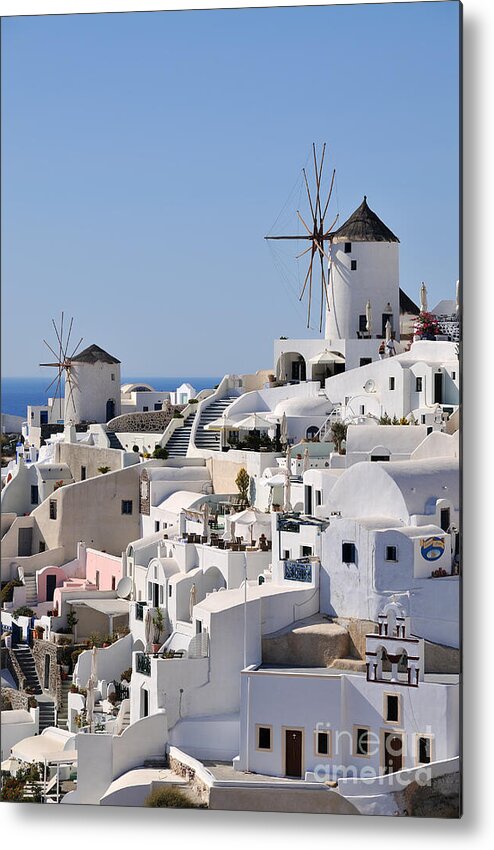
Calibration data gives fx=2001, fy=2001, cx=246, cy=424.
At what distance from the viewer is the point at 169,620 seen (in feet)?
48.9

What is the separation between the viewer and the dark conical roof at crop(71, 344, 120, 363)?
1748 cm

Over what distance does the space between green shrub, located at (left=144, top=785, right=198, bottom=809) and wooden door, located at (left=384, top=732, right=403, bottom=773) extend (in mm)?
1191

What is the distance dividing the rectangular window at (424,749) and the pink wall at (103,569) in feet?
17.5

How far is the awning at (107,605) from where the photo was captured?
16.2 m

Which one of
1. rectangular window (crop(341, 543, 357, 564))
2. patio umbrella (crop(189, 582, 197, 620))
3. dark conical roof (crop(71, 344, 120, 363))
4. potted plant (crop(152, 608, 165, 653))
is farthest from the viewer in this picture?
dark conical roof (crop(71, 344, 120, 363))

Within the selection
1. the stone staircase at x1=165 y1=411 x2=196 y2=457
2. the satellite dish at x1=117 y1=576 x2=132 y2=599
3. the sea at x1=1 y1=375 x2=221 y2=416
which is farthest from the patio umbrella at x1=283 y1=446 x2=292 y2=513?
the stone staircase at x1=165 y1=411 x2=196 y2=457

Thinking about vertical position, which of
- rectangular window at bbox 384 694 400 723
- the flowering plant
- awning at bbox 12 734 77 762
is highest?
the flowering plant

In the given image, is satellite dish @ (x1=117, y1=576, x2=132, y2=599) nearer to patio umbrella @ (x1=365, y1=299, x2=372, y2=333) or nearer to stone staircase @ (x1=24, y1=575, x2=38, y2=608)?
stone staircase @ (x1=24, y1=575, x2=38, y2=608)

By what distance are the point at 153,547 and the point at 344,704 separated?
441cm

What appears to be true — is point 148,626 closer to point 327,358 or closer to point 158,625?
point 158,625

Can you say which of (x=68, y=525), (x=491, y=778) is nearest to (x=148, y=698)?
(x=491, y=778)

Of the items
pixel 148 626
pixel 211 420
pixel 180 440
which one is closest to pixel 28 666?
pixel 148 626

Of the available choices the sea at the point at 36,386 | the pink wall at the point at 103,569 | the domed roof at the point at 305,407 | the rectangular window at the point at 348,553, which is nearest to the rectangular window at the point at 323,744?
the rectangular window at the point at 348,553

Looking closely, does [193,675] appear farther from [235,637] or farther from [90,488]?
[90,488]
